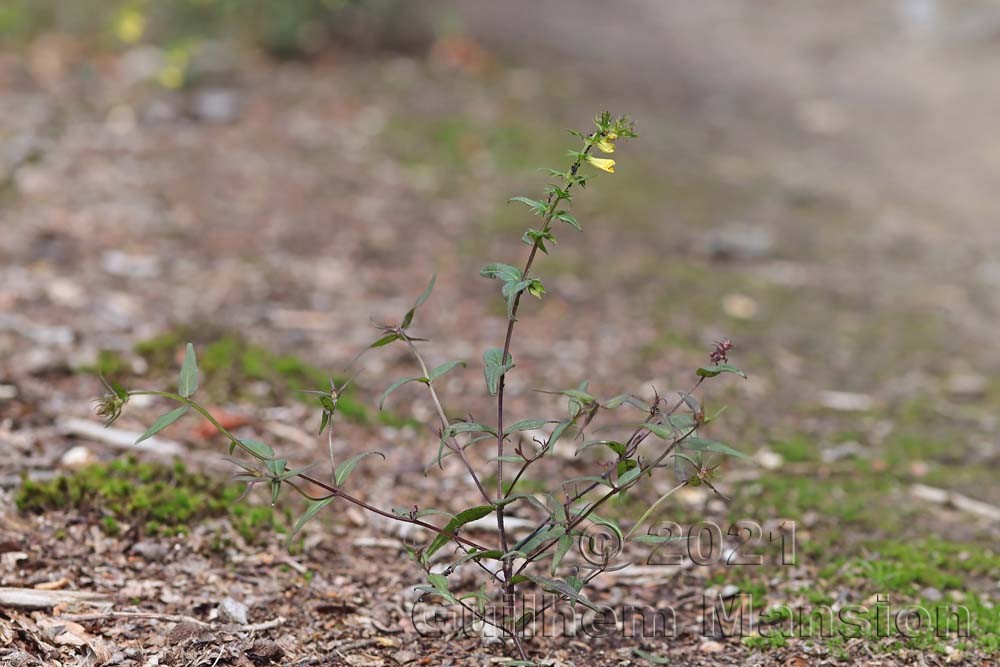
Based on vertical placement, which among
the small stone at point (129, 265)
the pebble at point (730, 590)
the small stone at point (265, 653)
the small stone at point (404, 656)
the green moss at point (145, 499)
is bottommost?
the small stone at point (404, 656)

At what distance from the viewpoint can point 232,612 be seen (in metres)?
2.16

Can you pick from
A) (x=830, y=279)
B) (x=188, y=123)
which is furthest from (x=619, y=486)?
(x=188, y=123)

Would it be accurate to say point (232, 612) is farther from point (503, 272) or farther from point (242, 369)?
point (242, 369)

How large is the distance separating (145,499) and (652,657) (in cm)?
138

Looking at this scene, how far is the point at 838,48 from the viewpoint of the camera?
30.0 ft

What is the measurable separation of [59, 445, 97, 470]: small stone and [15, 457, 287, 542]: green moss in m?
0.07

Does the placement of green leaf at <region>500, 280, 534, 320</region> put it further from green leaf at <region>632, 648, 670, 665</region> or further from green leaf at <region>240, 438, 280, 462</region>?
green leaf at <region>632, 648, 670, 665</region>

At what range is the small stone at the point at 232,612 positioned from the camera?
214cm

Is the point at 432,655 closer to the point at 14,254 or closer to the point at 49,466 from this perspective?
the point at 49,466

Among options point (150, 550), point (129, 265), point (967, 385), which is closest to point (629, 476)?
point (150, 550)

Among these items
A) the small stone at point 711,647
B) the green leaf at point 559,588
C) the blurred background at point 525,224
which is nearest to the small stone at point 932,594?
the blurred background at point 525,224

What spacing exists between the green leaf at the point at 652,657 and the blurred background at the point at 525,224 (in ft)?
2.42

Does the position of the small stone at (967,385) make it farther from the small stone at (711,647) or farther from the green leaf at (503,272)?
the green leaf at (503,272)

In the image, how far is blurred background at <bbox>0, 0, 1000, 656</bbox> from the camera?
3.45m
